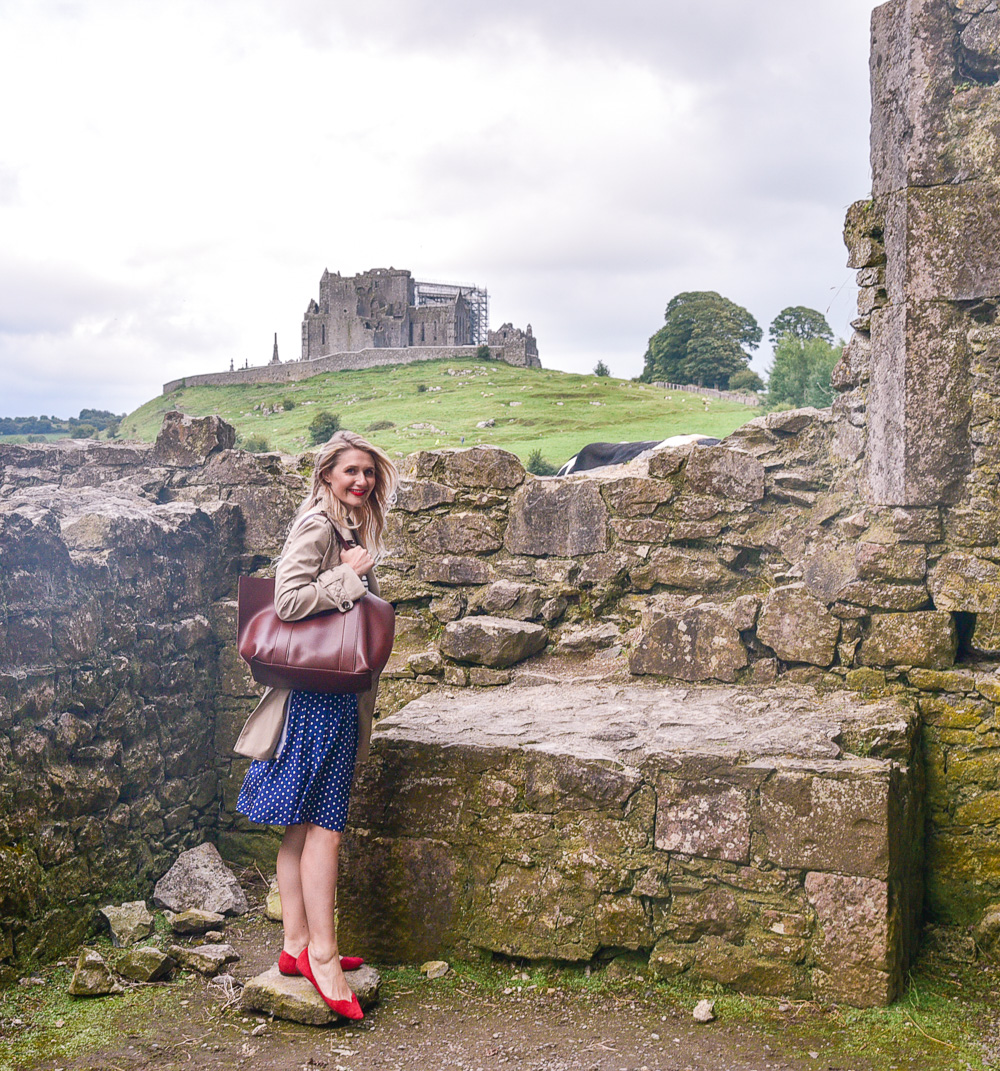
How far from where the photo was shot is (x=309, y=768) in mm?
3775

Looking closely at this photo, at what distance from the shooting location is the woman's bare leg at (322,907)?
147 inches

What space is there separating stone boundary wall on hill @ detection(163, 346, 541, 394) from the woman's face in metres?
45.9

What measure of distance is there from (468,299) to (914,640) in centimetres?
7891

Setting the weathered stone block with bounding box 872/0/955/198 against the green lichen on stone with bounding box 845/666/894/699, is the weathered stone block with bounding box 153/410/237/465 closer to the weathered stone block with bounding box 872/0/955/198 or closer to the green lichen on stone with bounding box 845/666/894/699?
the green lichen on stone with bounding box 845/666/894/699

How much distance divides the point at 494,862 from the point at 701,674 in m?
1.70

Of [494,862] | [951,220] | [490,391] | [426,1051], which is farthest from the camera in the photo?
[490,391]

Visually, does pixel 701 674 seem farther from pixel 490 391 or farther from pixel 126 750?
pixel 490 391

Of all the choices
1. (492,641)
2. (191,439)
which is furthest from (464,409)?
(492,641)

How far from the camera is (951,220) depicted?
189 inches

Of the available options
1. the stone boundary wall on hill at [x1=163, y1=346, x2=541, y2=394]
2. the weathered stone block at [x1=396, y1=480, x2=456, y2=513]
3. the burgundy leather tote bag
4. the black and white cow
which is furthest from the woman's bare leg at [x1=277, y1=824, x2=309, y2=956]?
the stone boundary wall on hill at [x1=163, y1=346, x2=541, y2=394]

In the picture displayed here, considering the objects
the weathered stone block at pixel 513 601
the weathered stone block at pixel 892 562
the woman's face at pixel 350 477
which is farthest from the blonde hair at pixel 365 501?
the weathered stone block at pixel 892 562

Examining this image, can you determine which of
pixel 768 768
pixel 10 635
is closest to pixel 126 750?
pixel 10 635

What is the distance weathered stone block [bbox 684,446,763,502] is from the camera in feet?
18.7

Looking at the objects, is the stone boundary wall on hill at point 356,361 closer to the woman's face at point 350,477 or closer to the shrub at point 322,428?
the shrub at point 322,428
